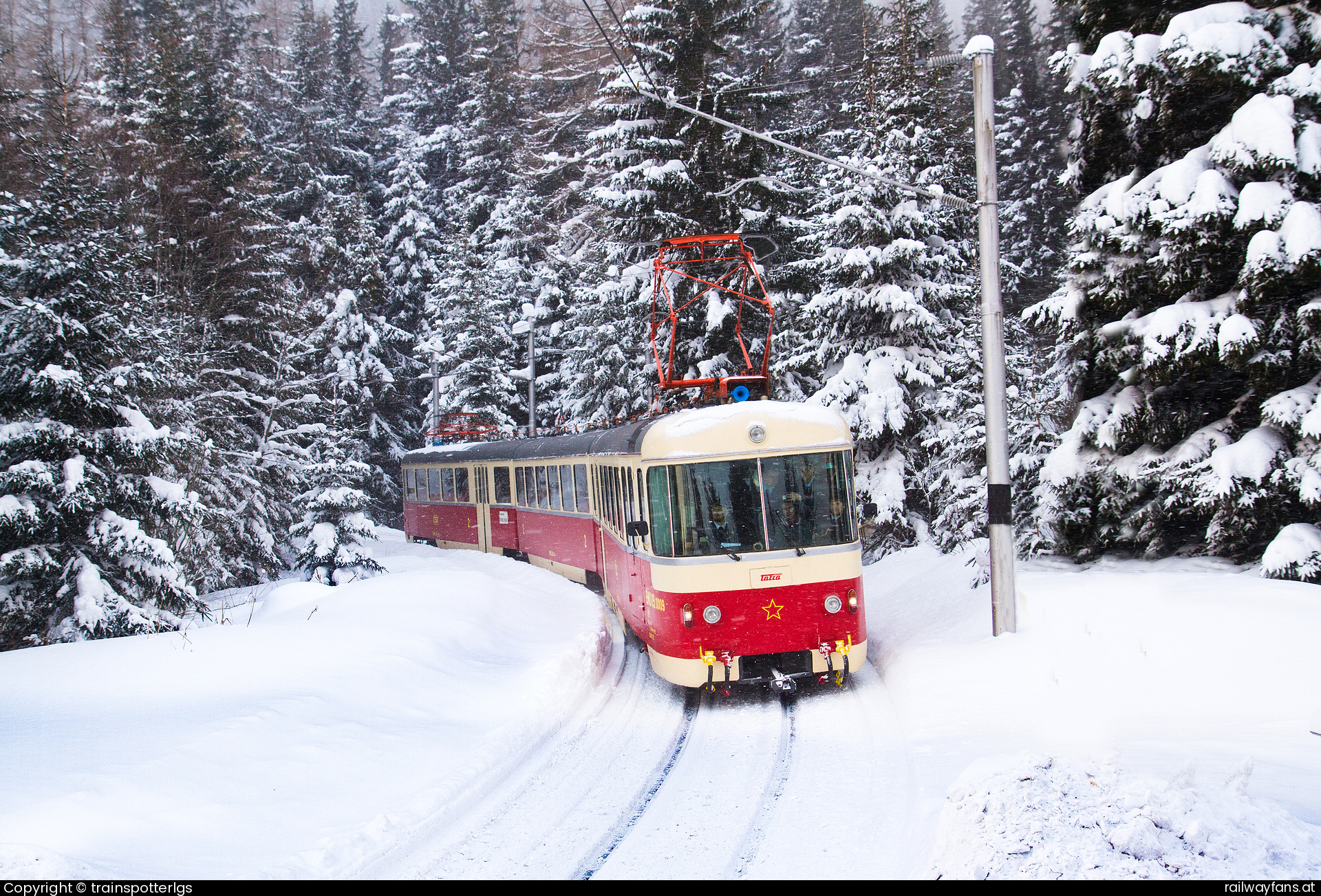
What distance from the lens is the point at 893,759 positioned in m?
6.71

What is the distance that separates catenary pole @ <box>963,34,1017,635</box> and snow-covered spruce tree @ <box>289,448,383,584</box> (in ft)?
52.3

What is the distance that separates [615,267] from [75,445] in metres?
12.4

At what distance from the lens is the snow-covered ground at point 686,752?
438cm

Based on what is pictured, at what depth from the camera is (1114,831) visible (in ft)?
12.7

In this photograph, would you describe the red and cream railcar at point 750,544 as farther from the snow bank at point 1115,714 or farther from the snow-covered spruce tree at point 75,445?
the snow-covered spruce tree at point 75,445

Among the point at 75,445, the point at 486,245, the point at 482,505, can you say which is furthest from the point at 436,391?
the point at 75,445

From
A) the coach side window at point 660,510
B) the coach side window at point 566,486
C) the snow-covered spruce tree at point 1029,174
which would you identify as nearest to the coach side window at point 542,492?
the coach side window at point 566,486

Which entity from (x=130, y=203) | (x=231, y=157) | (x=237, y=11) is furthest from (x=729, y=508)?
(x=237, y=11)

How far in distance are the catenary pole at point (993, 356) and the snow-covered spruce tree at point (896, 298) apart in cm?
737

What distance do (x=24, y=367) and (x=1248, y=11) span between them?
16.1m

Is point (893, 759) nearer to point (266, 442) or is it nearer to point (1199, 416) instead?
point (1199, 416)

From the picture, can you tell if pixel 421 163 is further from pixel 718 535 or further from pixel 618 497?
pixel 718 535

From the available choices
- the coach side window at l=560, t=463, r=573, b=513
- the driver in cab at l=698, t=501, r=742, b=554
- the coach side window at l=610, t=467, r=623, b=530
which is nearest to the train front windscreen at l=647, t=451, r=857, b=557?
the driver in cab at l=698, t=501, r=742, b=554

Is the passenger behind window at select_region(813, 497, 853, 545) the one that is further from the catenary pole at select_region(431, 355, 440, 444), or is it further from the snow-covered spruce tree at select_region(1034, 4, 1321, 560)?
the catenary pole at select_region(431, 355, 440, 444)
